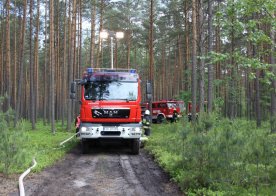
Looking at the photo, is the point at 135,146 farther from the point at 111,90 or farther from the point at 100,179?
the point at 100,179

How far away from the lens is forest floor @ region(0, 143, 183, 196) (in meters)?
7.50

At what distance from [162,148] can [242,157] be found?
621cm

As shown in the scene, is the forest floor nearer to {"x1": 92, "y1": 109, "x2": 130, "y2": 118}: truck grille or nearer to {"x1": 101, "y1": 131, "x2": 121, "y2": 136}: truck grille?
{"x1": 101, "y1": 131, "x2": 121, "y2": 136}: truck grille

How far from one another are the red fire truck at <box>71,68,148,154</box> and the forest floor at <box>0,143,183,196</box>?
853 millimetres

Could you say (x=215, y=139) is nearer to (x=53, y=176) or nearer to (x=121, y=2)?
(x=53, y=176)

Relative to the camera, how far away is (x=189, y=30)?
30250mm

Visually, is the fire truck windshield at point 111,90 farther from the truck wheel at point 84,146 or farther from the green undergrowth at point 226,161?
the green undergrowth at point 226,161

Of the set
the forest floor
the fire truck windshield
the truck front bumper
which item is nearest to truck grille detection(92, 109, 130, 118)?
the truck front bumper

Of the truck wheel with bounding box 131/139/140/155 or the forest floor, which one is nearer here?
the forest floor

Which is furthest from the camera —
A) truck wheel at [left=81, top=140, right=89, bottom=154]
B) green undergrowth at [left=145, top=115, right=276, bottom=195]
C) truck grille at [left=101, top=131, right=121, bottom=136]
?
truck wheel at [left=81, top=140, right=89, bottom=154]

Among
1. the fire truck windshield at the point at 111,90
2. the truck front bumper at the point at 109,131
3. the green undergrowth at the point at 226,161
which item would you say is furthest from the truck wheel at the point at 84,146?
the green undergrowth at the point at 226,161

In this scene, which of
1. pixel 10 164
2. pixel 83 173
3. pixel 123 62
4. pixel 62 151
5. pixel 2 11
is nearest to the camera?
pixel 10 164

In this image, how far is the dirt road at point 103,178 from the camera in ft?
24.7

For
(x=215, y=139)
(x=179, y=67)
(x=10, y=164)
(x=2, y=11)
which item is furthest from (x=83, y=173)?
(x=179, y=67)
